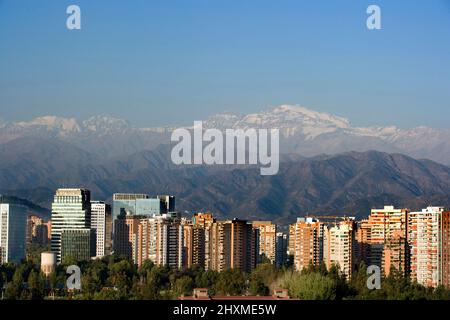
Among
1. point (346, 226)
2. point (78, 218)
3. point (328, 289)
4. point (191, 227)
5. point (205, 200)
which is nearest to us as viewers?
point (328, 289)

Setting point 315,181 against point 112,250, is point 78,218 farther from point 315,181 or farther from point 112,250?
point 315,181

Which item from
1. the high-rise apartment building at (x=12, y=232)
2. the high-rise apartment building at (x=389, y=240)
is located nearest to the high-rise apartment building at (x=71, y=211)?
the high-rise apartment building at (x=12, y=232)

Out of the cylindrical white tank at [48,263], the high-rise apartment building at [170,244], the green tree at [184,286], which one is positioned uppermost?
the high-rise apartment building at [170,244]

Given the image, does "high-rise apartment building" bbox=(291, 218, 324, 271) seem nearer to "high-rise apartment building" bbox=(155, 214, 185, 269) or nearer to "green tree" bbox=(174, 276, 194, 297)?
"high-rise apartment building" bbox=(155, 214, 185, 269)

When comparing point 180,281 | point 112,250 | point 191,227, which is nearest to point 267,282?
point 180,281

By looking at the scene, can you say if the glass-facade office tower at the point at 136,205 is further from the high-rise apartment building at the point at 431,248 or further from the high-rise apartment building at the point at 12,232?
the high-rise apartment building at the point at 431,248

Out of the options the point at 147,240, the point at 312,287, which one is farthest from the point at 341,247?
the point at 312,287
